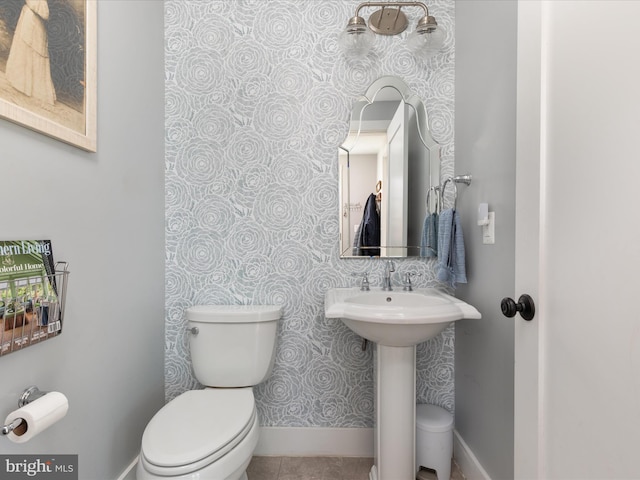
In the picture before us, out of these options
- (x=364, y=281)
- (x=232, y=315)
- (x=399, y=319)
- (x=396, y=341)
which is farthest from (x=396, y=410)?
(x=232, y=315)

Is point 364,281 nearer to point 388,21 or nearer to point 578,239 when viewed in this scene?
point 578,239

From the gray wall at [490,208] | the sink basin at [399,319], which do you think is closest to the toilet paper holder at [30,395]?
the sink basin at [399,319]

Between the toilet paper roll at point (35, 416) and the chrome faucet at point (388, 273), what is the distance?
4.14 ft

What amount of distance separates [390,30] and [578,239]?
146 cm

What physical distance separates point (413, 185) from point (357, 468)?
1420 mm

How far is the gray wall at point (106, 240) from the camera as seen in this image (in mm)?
896

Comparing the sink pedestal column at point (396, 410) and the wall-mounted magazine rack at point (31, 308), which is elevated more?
the wall-mounted magazine rack at point (31, 308)

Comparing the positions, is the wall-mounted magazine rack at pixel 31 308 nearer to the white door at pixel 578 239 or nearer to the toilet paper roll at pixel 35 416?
the toilet paper roll at pixel 35 416

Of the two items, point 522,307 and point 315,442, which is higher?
point 522,307

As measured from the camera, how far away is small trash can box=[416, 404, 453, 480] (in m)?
1.39

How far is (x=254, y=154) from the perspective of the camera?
162 cm

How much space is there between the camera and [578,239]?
0.60 meters

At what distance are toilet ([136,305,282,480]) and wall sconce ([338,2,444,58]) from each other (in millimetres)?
1333

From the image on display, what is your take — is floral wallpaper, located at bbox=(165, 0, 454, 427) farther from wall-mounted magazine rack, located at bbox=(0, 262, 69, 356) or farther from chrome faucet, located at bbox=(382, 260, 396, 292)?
wall-mounted magazine rack, located at bbox=(0, 262, 69, 356)
